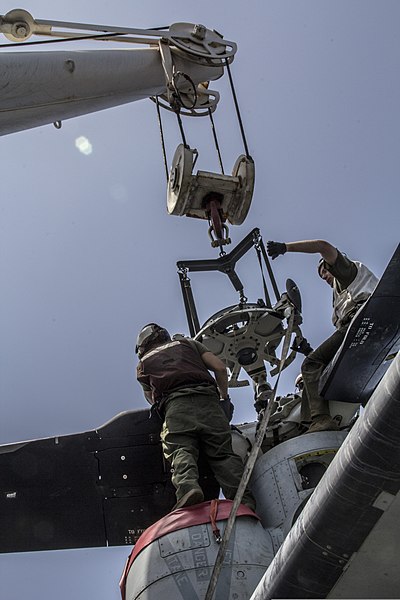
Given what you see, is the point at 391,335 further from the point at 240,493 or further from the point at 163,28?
the point at 163,28

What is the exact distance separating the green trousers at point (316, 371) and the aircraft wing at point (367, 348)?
106 millimetres

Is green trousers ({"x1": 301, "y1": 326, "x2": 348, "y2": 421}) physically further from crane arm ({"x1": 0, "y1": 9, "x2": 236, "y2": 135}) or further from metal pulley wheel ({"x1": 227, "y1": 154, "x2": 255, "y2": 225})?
crane arm ({"x1": 0, "y1": 9, "x2": 236, "y2": 135})

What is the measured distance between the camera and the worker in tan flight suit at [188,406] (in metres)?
5.63

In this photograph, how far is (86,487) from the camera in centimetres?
682

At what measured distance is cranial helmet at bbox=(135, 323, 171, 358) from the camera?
24.1ft

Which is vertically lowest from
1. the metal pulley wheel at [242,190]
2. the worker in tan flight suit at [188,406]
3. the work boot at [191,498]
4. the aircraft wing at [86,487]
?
the aircraft wing at [86,487]

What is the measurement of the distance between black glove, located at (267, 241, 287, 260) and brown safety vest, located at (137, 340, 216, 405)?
1.21 meters

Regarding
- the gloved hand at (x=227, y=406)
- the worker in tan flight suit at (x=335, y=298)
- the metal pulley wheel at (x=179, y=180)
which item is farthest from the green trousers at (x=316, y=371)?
the metal pulley wheel at (x=179, y=180)

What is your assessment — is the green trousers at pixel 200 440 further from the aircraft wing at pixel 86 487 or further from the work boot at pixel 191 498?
the aircraft wing at pixel 86 487

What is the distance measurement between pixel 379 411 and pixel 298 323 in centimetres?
437

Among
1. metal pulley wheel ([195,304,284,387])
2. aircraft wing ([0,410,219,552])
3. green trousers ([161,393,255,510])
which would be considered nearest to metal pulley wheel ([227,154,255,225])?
metal pulley wheel ([195,304,284,387])

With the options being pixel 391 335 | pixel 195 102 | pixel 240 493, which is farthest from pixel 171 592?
pixel 195 102

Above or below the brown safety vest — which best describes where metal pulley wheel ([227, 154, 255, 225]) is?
above

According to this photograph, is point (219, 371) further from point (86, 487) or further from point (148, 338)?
point (86, 487)
